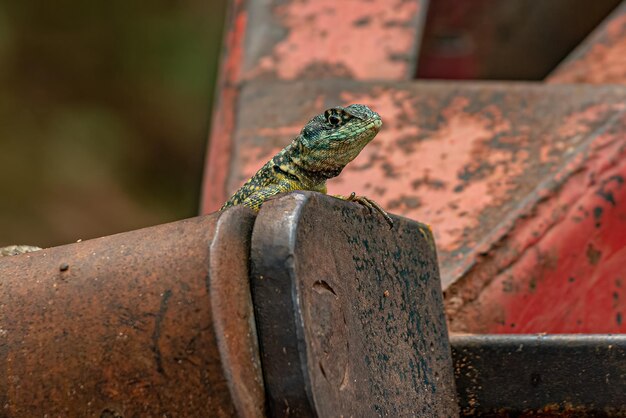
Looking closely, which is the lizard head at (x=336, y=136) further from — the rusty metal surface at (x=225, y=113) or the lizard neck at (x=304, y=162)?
the rusty metal surface at (x=225, y=113)

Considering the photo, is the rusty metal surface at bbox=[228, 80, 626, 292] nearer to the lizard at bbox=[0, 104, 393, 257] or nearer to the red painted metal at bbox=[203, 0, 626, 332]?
the red painted metal at bbox=[203, 0, 626, 332]

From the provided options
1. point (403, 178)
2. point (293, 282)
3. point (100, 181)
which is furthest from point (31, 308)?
point (100, 181)

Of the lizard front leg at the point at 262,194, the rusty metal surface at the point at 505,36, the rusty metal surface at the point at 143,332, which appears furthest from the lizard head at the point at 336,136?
the rusty metal surface at the point at 505,36

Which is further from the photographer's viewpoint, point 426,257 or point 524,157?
point 524,157

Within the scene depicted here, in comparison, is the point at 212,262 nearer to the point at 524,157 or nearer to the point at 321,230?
the point at 321,230

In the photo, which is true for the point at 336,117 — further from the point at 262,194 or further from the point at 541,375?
the point at 541,375
